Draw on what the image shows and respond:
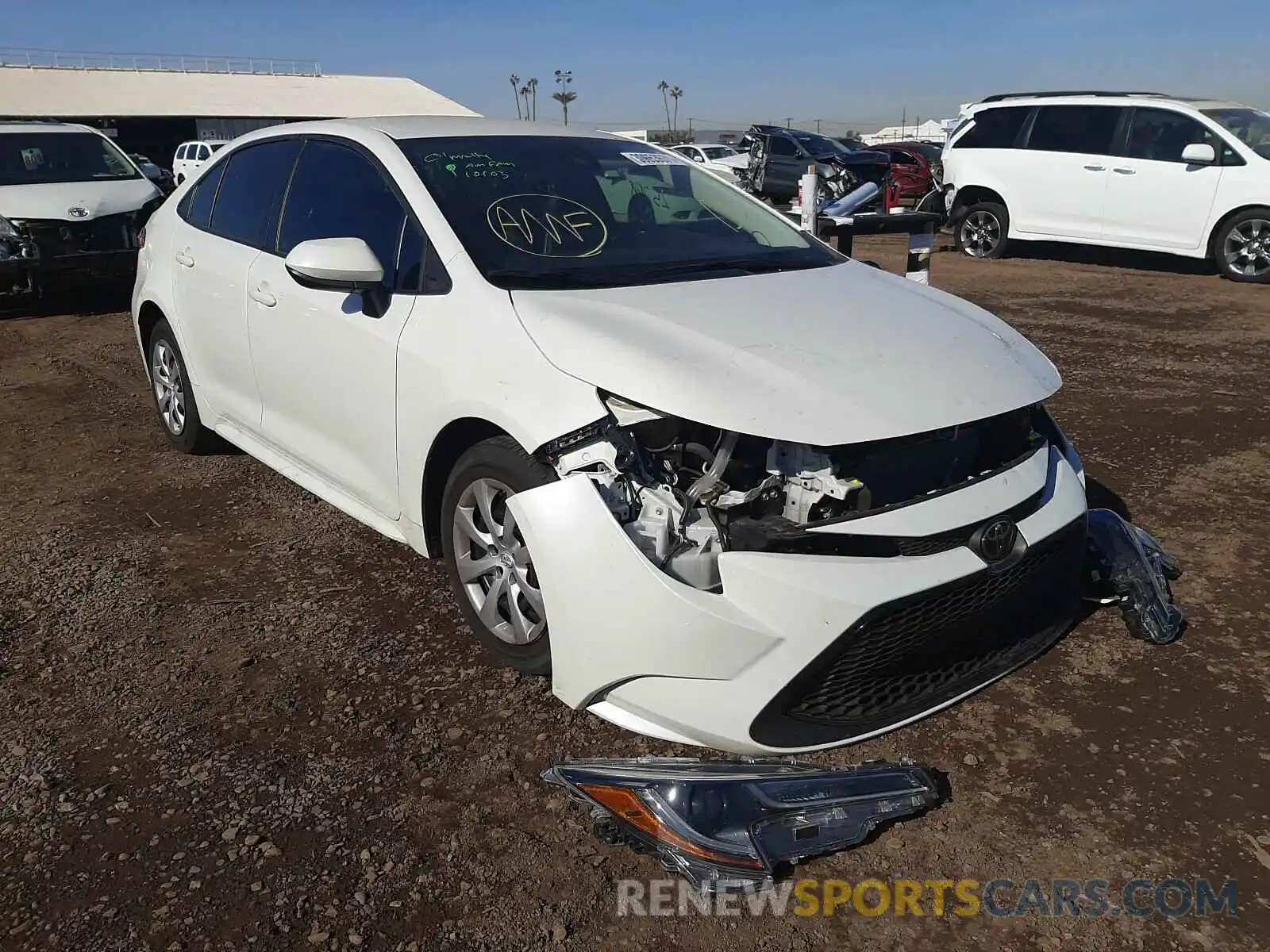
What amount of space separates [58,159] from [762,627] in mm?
10276

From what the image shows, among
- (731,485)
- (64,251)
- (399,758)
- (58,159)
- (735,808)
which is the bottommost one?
(399,758)

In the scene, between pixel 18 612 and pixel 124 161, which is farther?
pixel 124 161

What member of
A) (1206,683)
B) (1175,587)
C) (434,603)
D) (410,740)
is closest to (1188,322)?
(1175,587)

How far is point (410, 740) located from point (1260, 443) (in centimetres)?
481

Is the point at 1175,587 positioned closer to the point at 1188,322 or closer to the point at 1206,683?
the point at 1206,683

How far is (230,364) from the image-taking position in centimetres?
439

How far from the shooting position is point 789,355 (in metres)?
2.79

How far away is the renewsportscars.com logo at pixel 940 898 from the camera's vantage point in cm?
223

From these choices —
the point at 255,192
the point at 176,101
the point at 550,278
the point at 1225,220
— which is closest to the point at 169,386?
the point at 255,192

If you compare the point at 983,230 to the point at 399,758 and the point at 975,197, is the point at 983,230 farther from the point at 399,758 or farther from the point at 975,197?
the point at 399,758

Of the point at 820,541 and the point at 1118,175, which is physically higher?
the point at 1118,175

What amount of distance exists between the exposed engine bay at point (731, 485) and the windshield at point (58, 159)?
9137mm

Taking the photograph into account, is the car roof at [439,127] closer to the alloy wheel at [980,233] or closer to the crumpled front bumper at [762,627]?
the crumpled front bumper at [762,627]

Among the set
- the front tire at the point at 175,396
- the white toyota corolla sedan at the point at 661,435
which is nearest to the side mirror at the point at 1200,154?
the white toyota corolla sedan at the point at 661,435
